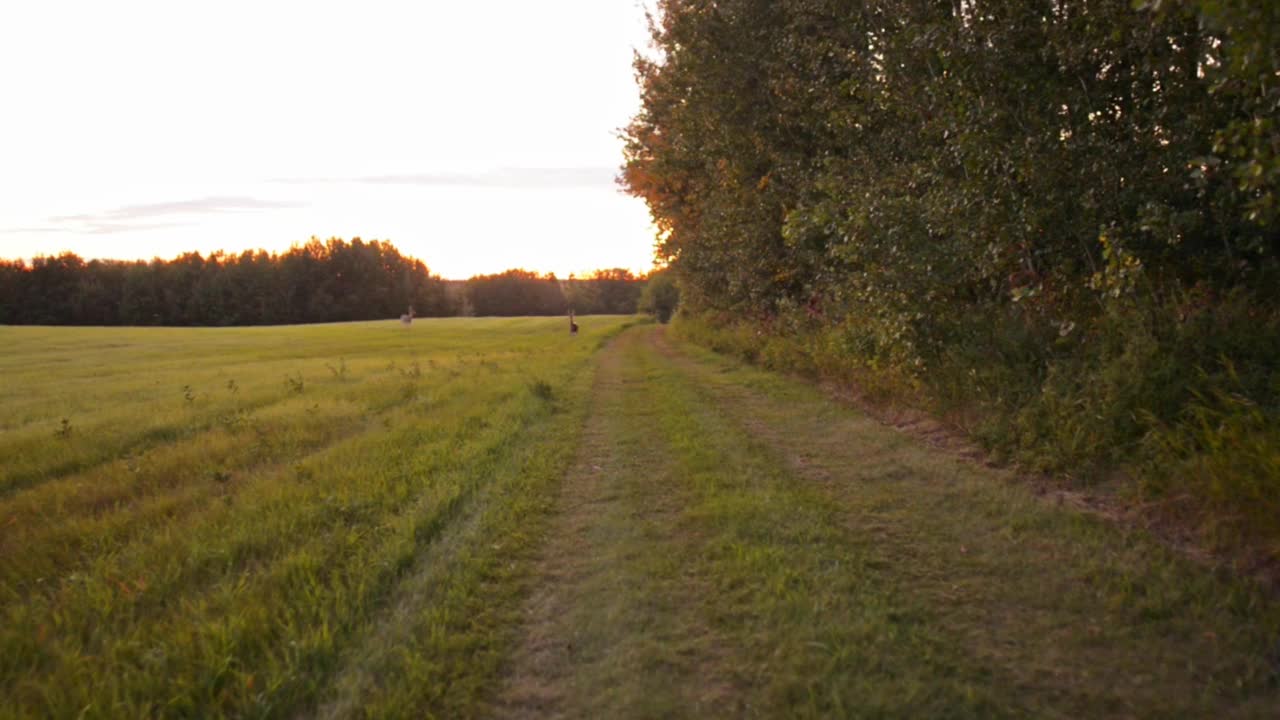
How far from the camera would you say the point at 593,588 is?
4.17 m

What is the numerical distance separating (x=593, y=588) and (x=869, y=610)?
1.71m

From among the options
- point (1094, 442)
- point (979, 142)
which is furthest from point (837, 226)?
point (1094, 442)

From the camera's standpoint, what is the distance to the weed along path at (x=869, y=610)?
291cm

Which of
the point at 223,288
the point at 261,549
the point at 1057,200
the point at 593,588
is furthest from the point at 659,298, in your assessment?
the point at 593,588

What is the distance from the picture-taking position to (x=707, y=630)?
3561 millimetres

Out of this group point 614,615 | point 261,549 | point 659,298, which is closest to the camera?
point 614,615

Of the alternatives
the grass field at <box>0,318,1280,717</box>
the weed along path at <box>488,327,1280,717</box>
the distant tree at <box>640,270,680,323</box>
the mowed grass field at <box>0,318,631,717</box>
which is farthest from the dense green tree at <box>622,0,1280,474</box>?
the distant tree at <box>640,270,680,323</box>

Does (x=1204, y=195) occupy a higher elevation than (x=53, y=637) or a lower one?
higher

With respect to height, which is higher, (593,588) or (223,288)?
(223,288)

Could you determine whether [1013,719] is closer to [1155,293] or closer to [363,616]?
[363,616]

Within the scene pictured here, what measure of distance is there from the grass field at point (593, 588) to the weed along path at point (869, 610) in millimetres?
18

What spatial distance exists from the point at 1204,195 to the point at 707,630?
6.05m

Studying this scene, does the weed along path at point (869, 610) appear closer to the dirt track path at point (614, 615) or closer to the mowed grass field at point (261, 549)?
the dirt track path at point (614, 615)

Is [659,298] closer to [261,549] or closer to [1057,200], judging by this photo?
[1057,200]
